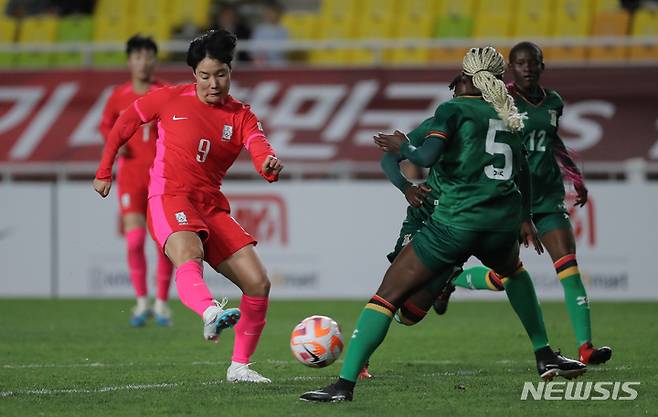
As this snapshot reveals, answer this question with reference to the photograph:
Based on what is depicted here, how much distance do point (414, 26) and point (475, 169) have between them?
11.8 m

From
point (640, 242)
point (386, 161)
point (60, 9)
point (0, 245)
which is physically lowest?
point (0, 245)

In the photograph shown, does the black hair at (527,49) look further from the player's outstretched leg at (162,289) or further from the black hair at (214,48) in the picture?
the player's outstretched leg at (162,289)

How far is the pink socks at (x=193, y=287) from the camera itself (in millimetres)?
7234

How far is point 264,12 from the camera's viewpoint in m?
19.0

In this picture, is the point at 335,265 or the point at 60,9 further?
the point at 60,9

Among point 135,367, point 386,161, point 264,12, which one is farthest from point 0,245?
→ point 386,161

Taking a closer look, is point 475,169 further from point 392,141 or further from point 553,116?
point 553,116

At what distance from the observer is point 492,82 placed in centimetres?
684

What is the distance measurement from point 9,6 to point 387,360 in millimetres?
13068

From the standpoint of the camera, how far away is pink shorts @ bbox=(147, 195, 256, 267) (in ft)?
25.0

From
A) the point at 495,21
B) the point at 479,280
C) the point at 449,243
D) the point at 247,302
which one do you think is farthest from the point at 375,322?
the point at 495,21

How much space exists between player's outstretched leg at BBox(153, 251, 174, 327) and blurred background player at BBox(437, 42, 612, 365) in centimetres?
391

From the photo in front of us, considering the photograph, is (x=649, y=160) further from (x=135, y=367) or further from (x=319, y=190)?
(x=135, y=367)

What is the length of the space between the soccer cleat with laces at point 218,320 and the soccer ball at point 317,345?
67cm
